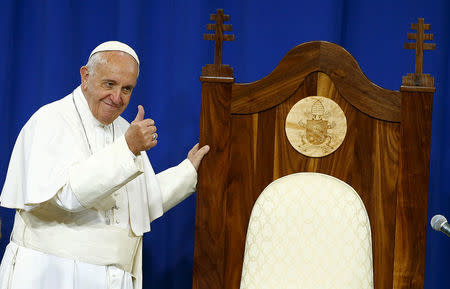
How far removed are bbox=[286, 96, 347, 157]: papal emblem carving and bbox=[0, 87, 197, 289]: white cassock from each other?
0.64 meters

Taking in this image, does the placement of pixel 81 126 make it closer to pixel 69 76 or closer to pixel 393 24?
pixel 69 76

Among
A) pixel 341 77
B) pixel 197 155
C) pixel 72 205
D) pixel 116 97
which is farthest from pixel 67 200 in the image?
pixel 341 77

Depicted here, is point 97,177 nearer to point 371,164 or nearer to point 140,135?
point 140,135

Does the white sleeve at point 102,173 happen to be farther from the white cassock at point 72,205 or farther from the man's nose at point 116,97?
the man's nose at point 116,97

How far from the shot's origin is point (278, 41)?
10.4 feet

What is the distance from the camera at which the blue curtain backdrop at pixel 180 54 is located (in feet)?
Answer: 10.4

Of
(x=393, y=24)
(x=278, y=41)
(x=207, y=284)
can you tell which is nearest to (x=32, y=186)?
(x=207, y=284)

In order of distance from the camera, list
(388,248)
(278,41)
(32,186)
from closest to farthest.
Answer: (32,186) → (388,248) → (278,41)

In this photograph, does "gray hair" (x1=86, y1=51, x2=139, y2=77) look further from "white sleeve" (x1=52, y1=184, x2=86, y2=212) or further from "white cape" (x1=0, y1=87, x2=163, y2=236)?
"white sleeve" (x1=52, y1=184, x2=86, y2=212)

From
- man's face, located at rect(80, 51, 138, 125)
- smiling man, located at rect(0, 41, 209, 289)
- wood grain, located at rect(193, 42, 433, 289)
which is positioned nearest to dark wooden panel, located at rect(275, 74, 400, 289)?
wood grain, located at rect(193, 42, 433, 289)

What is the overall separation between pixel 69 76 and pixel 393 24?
5.63ft

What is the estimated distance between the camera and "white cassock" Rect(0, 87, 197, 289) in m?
2.26

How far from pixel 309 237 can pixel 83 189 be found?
90 cm

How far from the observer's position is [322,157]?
246 centimetres
